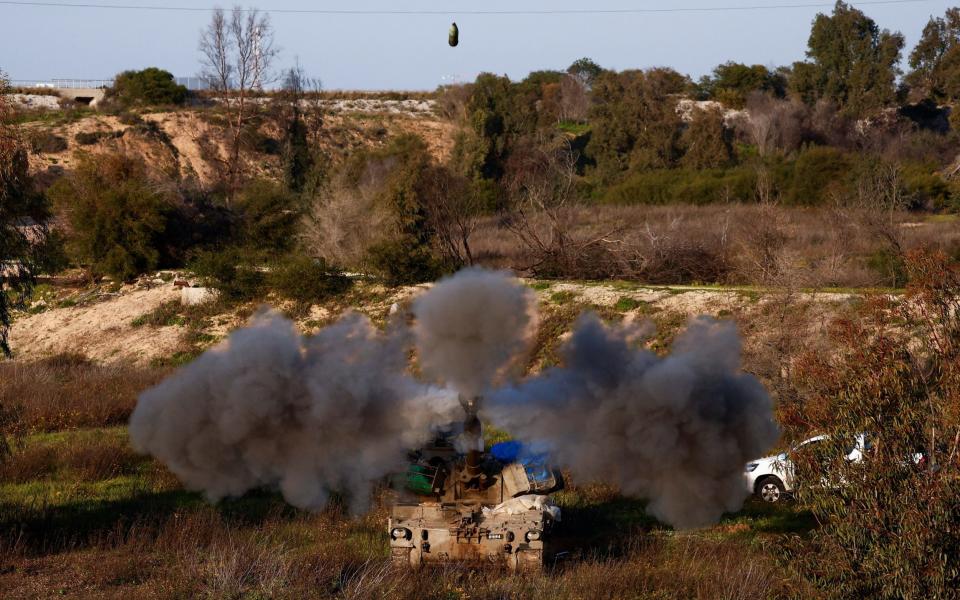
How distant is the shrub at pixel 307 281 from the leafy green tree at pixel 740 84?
173ft

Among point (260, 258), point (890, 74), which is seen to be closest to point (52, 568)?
point (260, 258)

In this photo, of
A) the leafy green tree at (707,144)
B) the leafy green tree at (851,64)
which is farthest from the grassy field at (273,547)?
the leafy green tree at (851,64)

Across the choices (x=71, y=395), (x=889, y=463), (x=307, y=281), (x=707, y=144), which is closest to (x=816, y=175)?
(x=707, y=144)

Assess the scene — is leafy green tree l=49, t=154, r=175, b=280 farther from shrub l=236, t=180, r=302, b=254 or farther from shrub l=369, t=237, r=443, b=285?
→ shrub l=369, t=237, r=443, b=285

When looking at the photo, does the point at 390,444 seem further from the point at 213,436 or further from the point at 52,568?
the point at 52,568

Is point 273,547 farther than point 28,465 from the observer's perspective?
No

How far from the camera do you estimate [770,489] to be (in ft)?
63.2

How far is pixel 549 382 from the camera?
15148 mm

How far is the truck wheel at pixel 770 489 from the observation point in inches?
749

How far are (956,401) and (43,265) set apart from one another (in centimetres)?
1251

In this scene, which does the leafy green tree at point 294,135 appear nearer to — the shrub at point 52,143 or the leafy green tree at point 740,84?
the shrub at point 52,143

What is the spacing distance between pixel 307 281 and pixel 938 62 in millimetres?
61105

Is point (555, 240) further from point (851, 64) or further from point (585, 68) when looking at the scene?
point (585, 68)

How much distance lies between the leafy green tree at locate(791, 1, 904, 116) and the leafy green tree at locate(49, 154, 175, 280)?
52642 millimetres
